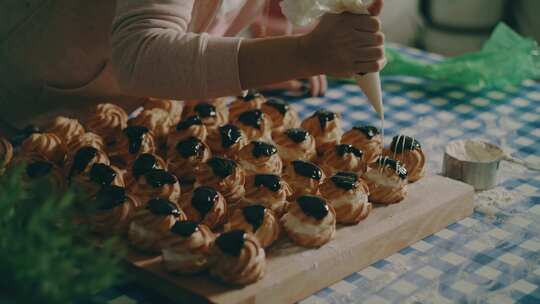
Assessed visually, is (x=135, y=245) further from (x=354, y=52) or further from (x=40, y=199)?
(x=354, y=52)

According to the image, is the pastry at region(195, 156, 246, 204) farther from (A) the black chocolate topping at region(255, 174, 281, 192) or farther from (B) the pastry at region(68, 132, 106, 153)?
(B) the pastry at region(68, 132, 106, 153)

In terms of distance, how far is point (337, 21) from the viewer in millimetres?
1380

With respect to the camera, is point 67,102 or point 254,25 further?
point 254,25

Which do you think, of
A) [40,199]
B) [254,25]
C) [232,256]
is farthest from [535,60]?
[40,199]

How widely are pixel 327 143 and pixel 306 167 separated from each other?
0.78 feet

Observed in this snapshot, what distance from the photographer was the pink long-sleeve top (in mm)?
1436

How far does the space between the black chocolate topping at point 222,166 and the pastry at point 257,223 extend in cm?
12

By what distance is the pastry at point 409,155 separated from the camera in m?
1.67

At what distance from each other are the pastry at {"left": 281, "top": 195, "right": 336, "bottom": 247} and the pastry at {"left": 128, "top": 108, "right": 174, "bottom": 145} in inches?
19.0

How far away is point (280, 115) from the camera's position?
6.09 feet

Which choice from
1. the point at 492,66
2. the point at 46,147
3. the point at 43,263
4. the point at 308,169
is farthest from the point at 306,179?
the point at 492,66

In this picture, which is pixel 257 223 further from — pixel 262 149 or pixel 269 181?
pixel 262 149

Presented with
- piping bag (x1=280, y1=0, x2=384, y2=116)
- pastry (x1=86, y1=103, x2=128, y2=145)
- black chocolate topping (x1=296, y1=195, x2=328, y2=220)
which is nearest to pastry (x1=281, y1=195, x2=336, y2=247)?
black chocolate topping (x1=296, y1=195, x2=328, y2=220)

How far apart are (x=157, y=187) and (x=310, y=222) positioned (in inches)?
11.7
